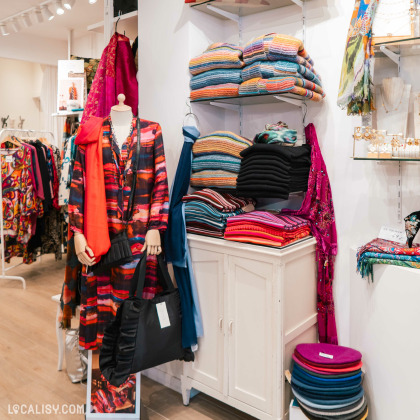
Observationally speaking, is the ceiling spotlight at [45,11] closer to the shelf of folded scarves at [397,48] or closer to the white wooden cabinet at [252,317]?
the white wooden cabinet at [252,317]

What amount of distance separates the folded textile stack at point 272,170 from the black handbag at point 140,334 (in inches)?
23.9

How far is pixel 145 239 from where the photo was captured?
2.11 meters

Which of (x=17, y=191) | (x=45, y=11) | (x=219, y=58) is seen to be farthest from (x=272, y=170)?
(x=17, y=191)

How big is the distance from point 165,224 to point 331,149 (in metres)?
0.91

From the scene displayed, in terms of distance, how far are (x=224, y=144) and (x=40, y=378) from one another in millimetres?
1775

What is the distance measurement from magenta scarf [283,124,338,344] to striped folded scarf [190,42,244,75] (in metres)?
0.50

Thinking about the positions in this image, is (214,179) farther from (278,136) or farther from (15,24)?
(15,24)

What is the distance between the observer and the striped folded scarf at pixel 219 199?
83.8 inches

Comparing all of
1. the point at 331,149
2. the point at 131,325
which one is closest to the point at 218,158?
the point at 331,149

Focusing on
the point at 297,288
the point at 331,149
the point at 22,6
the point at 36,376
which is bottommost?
the point at 36,376

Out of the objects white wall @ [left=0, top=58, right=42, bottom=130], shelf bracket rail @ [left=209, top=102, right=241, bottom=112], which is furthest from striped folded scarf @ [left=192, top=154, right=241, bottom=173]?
white wall @ [left=0, top=58, right=42, bottom=130]

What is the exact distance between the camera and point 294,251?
1978 millimetres

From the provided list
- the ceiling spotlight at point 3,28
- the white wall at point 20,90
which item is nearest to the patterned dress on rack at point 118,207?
the ceiling spotlight at point 3,28

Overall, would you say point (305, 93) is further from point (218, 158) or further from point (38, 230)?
point (38, 230)
